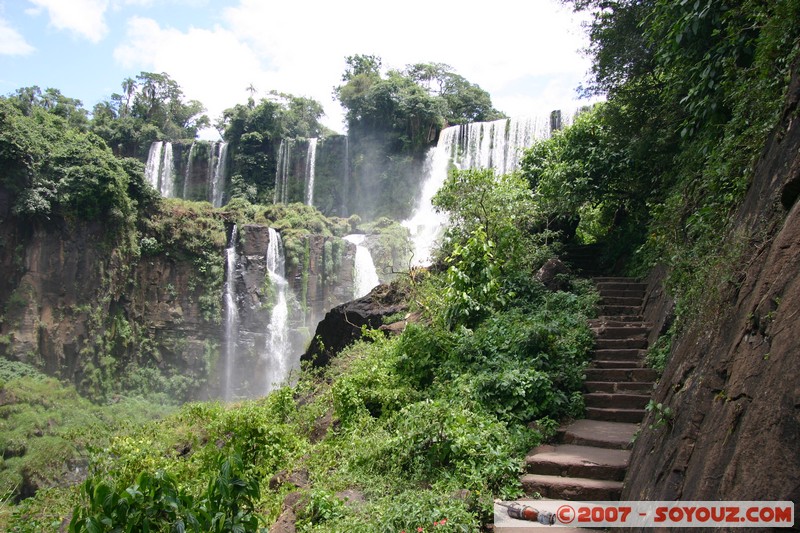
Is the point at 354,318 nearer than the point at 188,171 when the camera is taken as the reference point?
Yes

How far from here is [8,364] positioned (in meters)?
19.1

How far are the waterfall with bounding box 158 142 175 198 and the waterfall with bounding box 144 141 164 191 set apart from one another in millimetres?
293

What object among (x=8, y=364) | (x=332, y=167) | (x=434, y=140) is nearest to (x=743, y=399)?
(x=8, y=364)

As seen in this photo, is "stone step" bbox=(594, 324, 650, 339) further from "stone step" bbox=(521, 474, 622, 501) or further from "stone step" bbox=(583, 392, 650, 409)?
"stone step" bbox=(521, 474, 622, 501)

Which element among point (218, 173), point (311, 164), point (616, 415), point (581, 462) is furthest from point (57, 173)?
point (581, 462)

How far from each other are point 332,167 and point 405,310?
892 inches

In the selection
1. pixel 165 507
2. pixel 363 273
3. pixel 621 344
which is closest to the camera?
pixel 165 507

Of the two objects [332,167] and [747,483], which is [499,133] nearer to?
[332,167]

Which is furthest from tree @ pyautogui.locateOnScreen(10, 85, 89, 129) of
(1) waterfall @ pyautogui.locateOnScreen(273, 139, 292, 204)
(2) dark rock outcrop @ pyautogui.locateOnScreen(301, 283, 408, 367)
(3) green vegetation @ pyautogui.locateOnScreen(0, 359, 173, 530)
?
(2) dark rock outcrop @ pyautogui.locateOnScreen(301, 283, 408, 367)

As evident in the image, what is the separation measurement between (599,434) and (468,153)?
21.5m

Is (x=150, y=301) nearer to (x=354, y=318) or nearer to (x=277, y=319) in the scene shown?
(x=277, y=319)

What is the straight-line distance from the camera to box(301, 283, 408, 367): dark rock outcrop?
12.1m

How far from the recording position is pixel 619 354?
291 inches

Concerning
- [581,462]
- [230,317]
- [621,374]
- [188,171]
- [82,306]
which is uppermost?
[188,171]
